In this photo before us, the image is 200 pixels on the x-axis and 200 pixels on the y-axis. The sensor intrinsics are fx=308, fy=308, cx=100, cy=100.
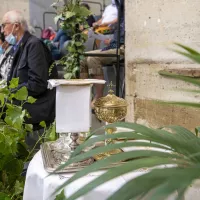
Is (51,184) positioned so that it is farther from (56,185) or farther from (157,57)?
(157,57)

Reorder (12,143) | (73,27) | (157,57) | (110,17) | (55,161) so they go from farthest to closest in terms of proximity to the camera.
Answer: (110,17) < (157,57) < (73,27) < (12,143) < (55,161)

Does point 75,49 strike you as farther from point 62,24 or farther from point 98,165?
point 98,165

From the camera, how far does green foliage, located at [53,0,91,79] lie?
1.41 metres

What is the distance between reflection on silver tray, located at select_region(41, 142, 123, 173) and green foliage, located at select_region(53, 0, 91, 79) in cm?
49

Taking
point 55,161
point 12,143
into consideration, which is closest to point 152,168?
point 55,161

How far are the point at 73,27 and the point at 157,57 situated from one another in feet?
2.12

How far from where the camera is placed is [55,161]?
3.27 feet

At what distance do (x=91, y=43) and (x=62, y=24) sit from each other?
214 centimetres

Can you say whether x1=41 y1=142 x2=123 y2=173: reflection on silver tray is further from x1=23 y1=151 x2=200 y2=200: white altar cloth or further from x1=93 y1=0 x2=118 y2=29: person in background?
x1=93 y1=0 x2=118 y2=29: person in background

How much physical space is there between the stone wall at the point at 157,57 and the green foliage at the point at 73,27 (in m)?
0.45

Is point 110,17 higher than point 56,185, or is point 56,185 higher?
point 110,17

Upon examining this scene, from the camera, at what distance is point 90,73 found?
3.07 metres

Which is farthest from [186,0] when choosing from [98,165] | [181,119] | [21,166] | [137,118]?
[98,165]

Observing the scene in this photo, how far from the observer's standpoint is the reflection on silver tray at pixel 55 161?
0.92m
